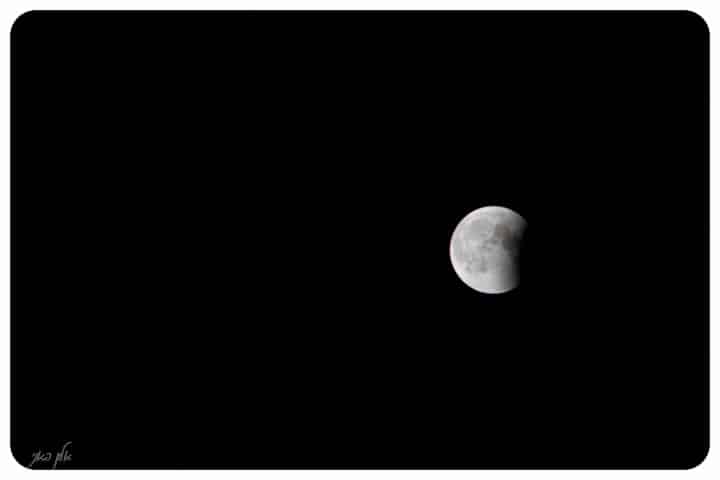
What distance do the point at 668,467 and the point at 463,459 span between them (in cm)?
128

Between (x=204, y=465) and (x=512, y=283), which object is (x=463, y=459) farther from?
(x=204, y=465)

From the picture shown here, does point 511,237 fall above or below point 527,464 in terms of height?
above

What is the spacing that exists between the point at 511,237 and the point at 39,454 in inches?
130

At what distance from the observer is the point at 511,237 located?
4.93 meters

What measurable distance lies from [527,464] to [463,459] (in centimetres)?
40

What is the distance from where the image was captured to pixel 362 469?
4.74 metres

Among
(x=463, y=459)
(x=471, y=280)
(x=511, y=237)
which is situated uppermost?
(x=511, y=237)

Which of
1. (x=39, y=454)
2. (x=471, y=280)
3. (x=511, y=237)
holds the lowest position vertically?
(x=39, y=454)

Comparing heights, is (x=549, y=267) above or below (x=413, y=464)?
above

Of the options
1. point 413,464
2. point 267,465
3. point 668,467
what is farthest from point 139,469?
point 668,467

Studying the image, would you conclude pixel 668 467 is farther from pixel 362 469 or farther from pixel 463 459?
pixel 362 469

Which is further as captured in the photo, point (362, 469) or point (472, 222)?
point (472, 222)

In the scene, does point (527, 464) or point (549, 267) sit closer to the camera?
point (527, 464)

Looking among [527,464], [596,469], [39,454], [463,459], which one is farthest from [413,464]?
[39,454]
